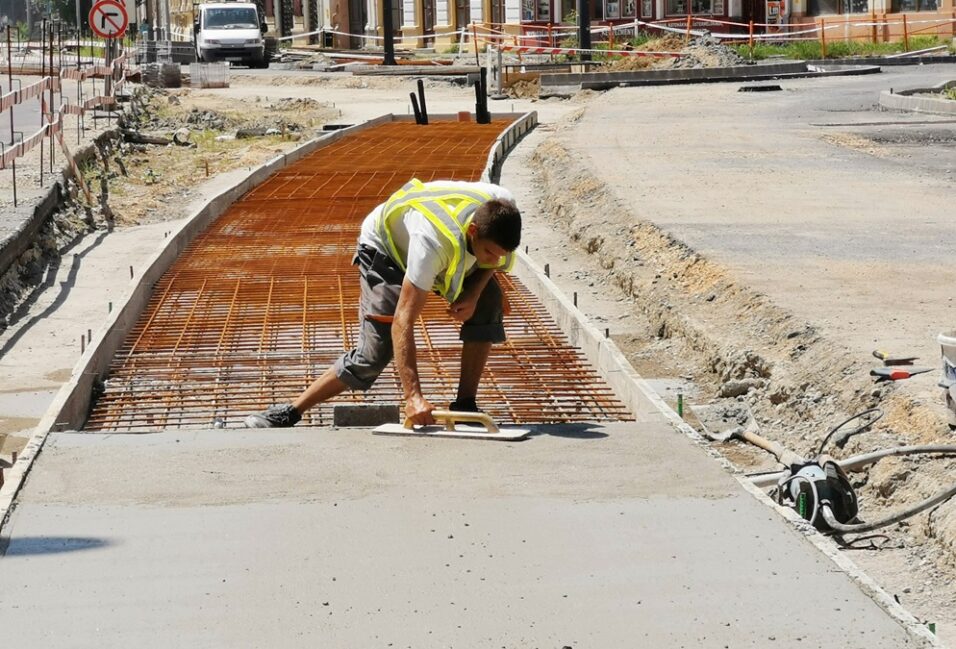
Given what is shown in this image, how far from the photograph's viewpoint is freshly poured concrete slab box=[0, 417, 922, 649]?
13.9ft

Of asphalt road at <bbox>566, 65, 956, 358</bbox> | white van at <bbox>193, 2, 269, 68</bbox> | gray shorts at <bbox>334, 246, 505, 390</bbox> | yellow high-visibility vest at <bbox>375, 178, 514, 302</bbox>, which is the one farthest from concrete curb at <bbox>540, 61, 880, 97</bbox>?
yellow high-visibility vest at <bbox>375, 178, 514, 302</bbox>

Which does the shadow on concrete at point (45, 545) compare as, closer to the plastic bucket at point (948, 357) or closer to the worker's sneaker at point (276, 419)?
the worker's sneaker at point (276, 419)

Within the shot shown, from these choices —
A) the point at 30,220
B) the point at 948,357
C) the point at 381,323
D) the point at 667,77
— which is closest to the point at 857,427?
the point at 948,357

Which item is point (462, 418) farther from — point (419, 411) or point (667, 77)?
point (667, 77)

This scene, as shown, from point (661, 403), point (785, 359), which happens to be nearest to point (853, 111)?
point (785, 359)

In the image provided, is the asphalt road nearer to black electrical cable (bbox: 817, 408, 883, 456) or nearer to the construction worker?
black electrical cable (bbox: 817, 408, 883, 456)

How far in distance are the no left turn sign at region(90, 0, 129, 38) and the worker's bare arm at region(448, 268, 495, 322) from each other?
1723cm

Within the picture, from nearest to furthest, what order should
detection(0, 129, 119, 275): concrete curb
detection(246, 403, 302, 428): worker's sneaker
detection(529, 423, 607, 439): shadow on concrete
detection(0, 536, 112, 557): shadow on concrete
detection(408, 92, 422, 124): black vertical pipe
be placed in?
1. detection(0, 536, 112, 557): shadow on concrete
2. detection(529, 423, 607, 439): shadow on concrete
3. detection(246, 403, 302, 428): worker's sneaker
4. detection(0, 129, 119, 275): concrete curb
5. detection(408, 92, 422, 124): black vertical pipe

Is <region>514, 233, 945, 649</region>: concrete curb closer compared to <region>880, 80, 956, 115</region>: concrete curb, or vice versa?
<region>514, 233, 945, 649</region>: concrete curb

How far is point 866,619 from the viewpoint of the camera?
4.27 meters

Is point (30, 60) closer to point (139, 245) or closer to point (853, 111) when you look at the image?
point (853, 111)

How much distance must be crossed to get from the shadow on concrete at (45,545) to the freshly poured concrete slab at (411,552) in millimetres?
11

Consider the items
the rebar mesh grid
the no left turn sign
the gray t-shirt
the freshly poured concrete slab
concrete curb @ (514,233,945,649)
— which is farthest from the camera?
the no left turn sign

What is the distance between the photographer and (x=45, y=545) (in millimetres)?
4926
